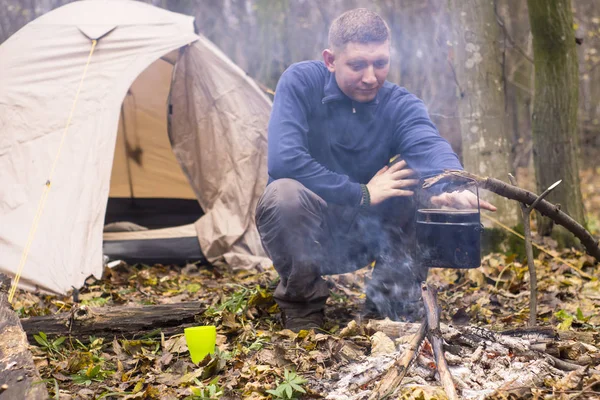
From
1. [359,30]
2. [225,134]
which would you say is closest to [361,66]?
[359,30]

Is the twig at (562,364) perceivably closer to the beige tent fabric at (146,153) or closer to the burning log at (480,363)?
the burning log at (480,363)

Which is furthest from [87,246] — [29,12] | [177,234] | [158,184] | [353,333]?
[29,12]

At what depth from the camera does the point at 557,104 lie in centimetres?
439

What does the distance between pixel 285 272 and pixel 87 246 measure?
171 cm

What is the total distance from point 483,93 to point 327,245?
2039 mm

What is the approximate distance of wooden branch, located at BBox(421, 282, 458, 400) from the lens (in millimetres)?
1989

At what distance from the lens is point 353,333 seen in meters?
2.63

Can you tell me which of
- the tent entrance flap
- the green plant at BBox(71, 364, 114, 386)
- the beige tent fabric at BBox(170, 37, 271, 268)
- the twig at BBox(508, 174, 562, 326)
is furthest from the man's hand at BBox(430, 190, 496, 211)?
the tent entrance flap

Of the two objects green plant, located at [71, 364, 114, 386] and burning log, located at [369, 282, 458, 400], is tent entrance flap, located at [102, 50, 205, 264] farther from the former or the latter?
burning log, located at [369, 282, 458, 400]

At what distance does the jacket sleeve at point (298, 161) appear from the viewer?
2.85m

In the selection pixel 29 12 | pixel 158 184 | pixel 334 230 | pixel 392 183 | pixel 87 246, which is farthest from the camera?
pixel 29 12

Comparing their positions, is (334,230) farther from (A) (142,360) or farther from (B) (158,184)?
(B) (158,184)

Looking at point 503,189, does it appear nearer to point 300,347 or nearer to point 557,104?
point 300,347

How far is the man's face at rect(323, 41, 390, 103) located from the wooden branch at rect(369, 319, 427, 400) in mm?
1313
